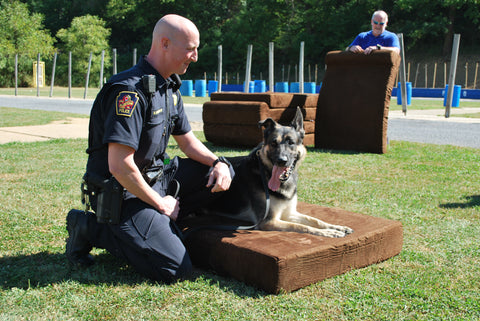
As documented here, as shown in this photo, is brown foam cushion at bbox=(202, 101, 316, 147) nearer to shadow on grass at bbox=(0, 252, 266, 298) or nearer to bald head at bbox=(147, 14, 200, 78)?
bald head at bbox=(147, 14, 200, 78)

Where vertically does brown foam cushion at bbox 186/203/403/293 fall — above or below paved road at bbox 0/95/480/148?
below

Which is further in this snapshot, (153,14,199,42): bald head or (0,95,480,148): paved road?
Result: (0,95,480,148): paved road

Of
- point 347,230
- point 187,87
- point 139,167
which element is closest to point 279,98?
point 347,230

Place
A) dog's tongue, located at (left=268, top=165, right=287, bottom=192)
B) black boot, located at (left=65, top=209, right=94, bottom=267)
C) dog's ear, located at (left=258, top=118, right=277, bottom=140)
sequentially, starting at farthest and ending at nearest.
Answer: dog's ear, located at (left=258, top=118, right=277, bottom=140), dog's tongue, located at (left=268, top=165, right=287, bottom=192), black boot, located at (left=65, top=209, right=94, bottom=267)

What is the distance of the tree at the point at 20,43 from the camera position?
49531 millimetres

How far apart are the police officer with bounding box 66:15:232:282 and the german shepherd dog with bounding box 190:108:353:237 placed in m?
0.45

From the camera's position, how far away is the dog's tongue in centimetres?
397

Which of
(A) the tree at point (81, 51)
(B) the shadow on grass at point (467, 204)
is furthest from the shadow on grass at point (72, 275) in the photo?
(A) the tree at point (81, 51)

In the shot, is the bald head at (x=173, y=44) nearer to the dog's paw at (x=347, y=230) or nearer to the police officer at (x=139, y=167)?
the police officer at (x=139, y=167)

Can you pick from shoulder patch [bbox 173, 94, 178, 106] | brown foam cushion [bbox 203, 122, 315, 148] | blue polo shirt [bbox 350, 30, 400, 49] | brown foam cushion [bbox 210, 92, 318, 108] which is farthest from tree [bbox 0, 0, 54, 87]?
shoulder patch [bbox 173, 94, 178, 106]

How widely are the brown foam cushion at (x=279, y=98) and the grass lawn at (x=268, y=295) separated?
3.09 meters

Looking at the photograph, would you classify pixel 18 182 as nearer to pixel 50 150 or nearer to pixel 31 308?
pixel 50 150

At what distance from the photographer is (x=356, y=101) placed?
29.9ft

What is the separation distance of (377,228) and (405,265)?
0.35m
